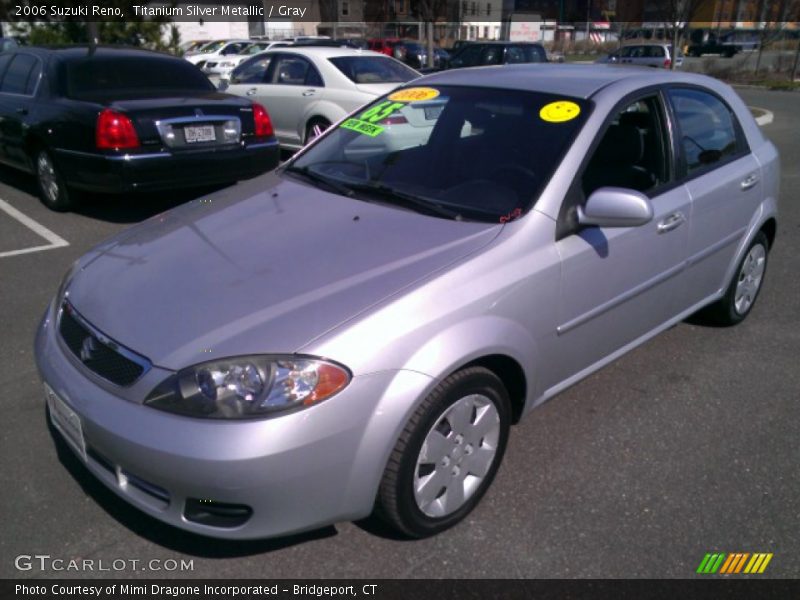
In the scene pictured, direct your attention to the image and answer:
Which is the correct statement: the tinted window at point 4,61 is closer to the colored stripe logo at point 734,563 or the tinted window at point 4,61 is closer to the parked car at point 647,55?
the colored stripe logo at point 734,563

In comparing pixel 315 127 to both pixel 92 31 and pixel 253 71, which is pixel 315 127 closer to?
pixel 253 71

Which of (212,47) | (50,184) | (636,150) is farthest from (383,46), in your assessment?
(636,150)

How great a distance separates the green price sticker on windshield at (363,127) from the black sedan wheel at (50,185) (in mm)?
3962

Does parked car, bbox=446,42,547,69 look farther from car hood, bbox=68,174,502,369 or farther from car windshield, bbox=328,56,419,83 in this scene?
car hood, bbox=68,174,502,369

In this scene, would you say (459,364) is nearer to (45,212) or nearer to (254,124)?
(254,124)

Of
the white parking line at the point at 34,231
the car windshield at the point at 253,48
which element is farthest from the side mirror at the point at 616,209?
the car windshield at the point at 253,48

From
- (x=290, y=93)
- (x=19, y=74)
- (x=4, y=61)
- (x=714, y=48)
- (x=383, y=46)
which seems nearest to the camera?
(x=19, y=74)

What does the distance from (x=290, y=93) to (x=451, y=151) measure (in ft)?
21.2

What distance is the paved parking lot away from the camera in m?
2.58

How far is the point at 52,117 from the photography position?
261 inches

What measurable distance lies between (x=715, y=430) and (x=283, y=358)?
2.26 m

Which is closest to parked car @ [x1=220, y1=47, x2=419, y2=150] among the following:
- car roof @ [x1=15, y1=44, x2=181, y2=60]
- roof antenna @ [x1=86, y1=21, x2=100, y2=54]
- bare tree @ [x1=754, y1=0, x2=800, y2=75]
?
car roof @ [x1=15, y1=44, x2=181, y2=60]

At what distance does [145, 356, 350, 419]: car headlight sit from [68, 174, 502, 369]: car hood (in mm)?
40

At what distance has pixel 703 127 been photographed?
12.9 feet
